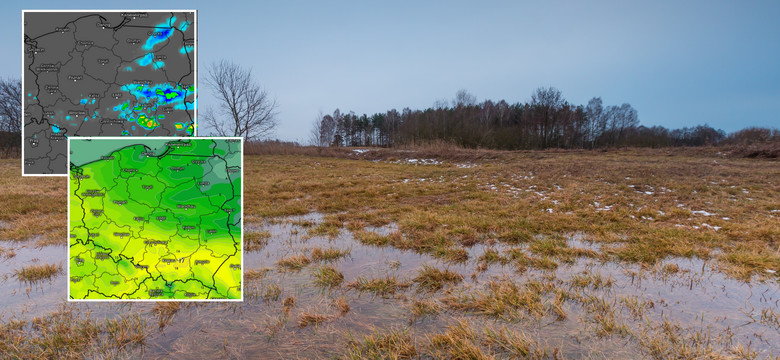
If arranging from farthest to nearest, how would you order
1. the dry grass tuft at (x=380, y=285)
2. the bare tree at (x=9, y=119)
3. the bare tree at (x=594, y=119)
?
the bare tree at (x=594, y=119) → the bare tree at (x=9, y=119) → the dry grass tuft at (x=380, y=285)

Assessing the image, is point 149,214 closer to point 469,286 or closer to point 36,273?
point 36,273

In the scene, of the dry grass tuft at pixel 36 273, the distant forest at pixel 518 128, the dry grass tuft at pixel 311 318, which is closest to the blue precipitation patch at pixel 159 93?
the dry grass tuft at pixel 311 318

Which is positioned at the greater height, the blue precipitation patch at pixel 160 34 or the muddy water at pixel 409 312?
the blue precipitation patch at pixel 160 34

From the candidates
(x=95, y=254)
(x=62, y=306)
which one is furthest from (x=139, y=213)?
(x=62, y=306)

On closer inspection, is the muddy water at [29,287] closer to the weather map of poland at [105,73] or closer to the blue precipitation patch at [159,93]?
the weather map of poland at [105,73]

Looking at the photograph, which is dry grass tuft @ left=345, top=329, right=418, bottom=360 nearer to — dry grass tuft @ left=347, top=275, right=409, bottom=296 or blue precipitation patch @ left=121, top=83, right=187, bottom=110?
dry grass tuft @ left=347, top=275, right=409, bottom=296

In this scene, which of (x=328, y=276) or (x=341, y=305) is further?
(x=328, y=276)

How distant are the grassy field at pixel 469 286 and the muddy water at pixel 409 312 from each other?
0.02m

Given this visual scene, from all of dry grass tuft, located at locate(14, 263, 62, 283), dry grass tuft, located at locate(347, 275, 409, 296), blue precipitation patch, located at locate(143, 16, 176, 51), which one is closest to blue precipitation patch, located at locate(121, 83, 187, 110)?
blue precipitation patch, located at locate(143, 16, 176, 51)

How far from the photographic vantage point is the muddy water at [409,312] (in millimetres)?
2414

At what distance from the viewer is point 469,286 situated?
3.37 meters

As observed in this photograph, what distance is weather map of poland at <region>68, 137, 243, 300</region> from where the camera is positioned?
102 inches

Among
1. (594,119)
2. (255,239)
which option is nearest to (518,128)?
(594,119)

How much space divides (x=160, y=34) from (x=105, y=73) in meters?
0.50
